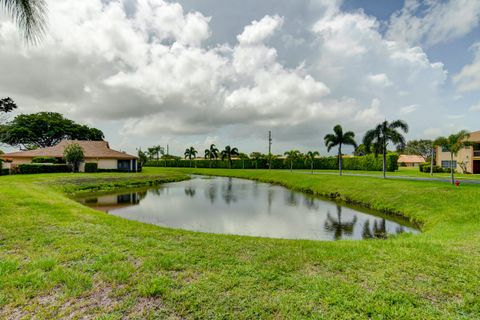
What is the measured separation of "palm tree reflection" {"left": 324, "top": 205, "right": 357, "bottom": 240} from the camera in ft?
34.2

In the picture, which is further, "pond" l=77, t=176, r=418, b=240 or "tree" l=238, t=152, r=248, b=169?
"tree" l=238, t=152, r=248, b=169

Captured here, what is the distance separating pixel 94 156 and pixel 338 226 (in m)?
39.4

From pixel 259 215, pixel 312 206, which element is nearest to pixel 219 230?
pixel 259 215

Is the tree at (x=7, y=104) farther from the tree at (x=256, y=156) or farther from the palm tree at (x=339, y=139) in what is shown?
the tree at (x=256, y=156)

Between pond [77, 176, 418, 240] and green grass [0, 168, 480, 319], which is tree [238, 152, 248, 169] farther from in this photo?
green grass [0, 168, 480, 319]

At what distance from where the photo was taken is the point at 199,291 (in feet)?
12.5

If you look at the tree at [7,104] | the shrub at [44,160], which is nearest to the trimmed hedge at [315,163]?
the shrub at [44,160]

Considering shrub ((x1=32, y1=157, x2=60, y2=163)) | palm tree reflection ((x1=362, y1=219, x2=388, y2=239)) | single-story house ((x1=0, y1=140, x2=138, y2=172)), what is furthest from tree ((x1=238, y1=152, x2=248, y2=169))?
palm tree reflection ((x1=362, y1=219, x2=388, y2=239))

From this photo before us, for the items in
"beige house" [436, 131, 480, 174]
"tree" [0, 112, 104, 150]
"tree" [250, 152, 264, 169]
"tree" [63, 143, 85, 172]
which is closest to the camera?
"tree" [63, 143, 85, 172]

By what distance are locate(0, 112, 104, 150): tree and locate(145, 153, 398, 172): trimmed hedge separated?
3261 cm

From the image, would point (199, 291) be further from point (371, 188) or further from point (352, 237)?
point (371, 188)

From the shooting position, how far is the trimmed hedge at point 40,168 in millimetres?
29938

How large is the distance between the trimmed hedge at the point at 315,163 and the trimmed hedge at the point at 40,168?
138ft

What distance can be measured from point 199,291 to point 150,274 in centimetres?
114
